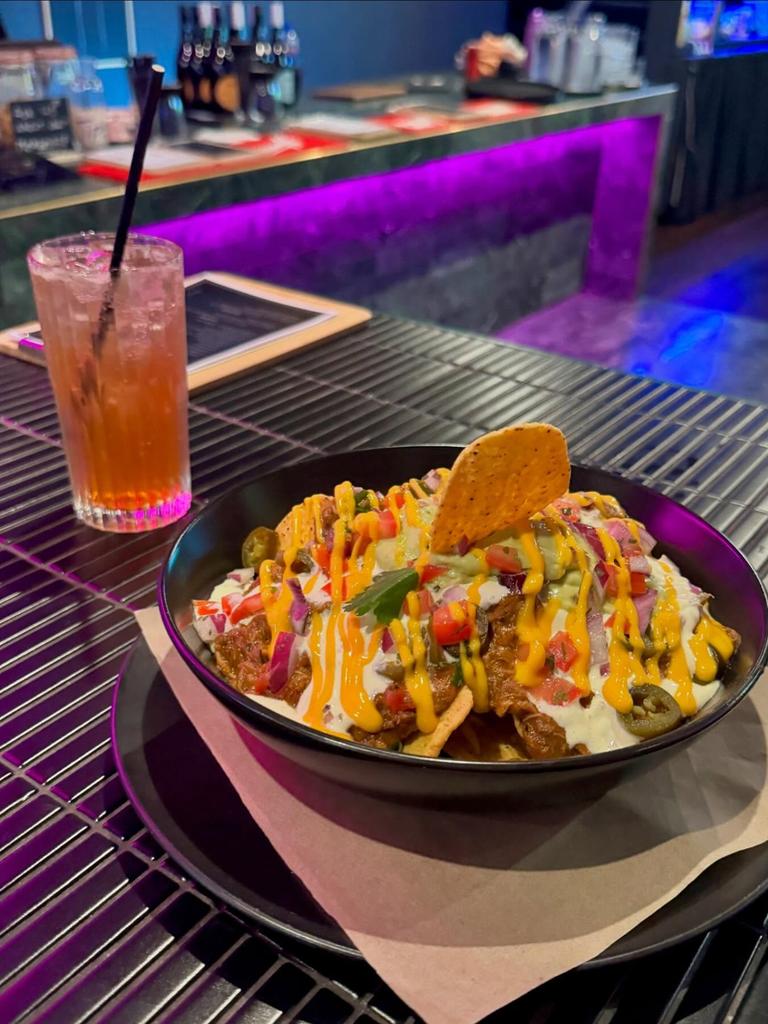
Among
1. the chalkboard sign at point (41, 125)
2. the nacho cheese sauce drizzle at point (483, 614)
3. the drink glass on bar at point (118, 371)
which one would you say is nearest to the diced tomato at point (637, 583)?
the nacho cheese sauce drizzle at point (483, 614)

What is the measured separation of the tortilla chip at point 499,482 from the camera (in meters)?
0.67

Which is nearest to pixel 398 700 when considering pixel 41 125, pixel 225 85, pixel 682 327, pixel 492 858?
pixel 492 858

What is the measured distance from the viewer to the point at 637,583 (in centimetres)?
73

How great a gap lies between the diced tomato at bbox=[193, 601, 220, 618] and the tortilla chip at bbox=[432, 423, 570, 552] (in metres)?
0.18

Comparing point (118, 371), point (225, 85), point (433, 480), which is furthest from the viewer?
point (225, 85)

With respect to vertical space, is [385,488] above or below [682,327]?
above

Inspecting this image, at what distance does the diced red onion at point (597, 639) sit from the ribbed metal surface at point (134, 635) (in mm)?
182

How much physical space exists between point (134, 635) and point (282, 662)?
218 millimetres

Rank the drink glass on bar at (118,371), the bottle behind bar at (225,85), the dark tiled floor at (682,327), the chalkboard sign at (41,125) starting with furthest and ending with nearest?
Result: the dark tiled floor at (682,327)
the bottle behind bar at (225,85)
the chalkboard sign at (41,125)
the drink glass on bar at (118,371)

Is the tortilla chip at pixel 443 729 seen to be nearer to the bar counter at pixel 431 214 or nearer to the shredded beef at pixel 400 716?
the shredded beef at pixel 400 716

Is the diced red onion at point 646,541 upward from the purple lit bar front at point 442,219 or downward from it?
upward

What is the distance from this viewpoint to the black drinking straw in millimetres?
855

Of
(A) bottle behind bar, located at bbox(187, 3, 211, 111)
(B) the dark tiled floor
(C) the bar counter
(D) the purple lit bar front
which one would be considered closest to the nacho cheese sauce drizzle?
(C) the bar counter

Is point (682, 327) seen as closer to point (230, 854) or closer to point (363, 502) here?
point (363, 502)
